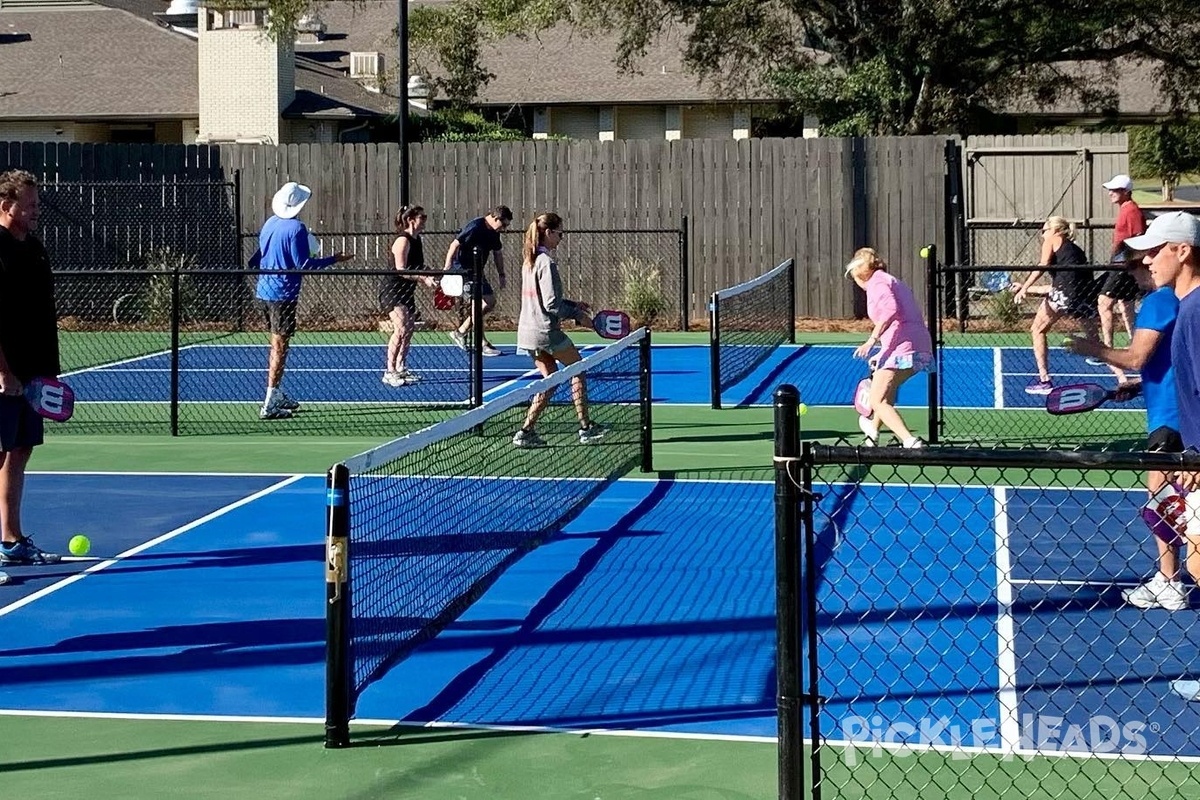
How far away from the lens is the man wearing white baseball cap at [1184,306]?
24.6 feet

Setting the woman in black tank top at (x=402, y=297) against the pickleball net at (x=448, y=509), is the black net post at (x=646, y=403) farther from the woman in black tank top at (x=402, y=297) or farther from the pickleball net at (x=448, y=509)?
the woman in black tank top at (x=402, y=297)

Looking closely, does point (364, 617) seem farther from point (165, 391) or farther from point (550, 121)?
point (550, 121)

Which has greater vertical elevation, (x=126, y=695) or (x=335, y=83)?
(x=335, y=83)

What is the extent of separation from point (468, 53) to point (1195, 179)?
1013 inches

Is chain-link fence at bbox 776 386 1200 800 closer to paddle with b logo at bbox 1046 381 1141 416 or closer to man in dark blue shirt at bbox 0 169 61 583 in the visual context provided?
paddle with b logo at bbox 1046 381 1141 416

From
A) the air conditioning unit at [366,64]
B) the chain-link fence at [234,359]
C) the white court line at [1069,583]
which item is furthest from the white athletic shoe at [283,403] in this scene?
the air conditioning unit at [366,64]

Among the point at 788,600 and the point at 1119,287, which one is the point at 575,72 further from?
the point at 788,600

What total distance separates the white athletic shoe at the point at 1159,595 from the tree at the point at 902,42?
22990mm

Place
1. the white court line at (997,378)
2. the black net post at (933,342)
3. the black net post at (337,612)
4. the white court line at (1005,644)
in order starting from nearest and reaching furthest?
the black net post at (337,612), the white court line at (1005,644), the black net post at (933,342), the white court line at (997,378)

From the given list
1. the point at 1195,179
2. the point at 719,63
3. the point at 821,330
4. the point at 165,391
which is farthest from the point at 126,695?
the point at 1195,179

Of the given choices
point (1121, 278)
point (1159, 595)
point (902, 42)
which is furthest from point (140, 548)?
point (902, 42)

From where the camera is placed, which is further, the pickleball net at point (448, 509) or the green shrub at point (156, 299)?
the green shrub at point (156, 299)

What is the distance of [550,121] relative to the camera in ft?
153

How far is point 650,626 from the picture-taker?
8695 millimetres
